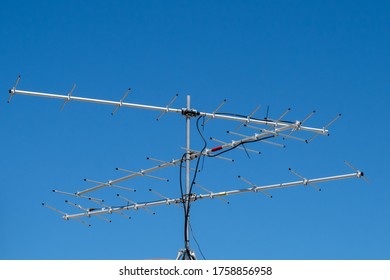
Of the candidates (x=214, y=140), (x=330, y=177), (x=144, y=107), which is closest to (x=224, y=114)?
(x=214, y=140)

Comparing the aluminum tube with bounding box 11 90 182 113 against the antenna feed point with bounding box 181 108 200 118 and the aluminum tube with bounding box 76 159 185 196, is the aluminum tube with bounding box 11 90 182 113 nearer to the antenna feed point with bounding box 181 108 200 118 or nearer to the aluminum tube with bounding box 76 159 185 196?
the antenna feed point with bounding box 181 108 200 118

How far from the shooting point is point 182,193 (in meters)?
13.9

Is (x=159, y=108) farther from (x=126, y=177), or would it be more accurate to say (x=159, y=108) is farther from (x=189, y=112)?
(x=126, y=177)

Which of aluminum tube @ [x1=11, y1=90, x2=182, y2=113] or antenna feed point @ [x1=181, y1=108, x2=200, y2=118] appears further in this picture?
antenna feed point @ [x1=181, y1=108, x2=200, y2=118]

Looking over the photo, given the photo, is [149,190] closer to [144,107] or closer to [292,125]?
[144,107]

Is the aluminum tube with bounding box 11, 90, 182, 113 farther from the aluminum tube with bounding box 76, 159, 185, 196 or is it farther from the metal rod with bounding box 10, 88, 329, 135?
the aluminum tube with bounding box 76, 159, 185, 196

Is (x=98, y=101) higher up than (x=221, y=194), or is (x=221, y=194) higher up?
(x=98, y=101)

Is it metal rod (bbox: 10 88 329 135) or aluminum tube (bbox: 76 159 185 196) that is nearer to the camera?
metal rod (bbox: 10 88 329 135)

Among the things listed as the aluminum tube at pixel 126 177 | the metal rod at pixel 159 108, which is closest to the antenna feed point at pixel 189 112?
the metal rod at pixel 159 108

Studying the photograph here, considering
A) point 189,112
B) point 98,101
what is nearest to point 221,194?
point 189,112

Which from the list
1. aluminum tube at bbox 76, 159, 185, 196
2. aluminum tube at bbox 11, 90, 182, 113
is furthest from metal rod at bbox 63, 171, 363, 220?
aluminum tube at bbox 11, 90, 182, 113

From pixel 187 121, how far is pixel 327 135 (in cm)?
288

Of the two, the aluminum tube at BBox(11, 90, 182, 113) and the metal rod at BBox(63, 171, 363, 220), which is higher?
the aluminum tube at BBox(11, 90, 182, 113)

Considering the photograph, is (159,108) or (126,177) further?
(126,177)
